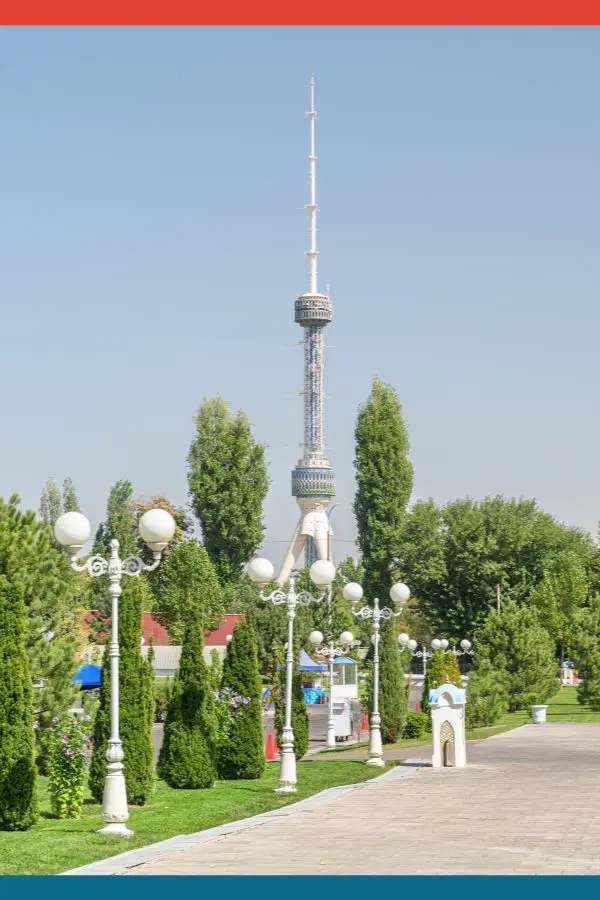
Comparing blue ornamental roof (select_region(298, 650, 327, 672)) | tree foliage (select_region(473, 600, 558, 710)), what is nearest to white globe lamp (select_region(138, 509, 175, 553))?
tree foliage (select_region(473, 600, 558, 710))

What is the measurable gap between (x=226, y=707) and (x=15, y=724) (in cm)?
806

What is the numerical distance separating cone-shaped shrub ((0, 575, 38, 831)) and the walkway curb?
2240 mm

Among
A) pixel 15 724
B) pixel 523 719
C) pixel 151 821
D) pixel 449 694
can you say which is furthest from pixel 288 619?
pixel 523 719

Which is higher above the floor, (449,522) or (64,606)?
(449,522)

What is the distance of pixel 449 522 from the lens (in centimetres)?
7869

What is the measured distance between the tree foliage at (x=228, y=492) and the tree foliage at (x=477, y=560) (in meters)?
9.22

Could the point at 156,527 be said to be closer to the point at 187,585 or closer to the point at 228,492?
the point at 187,585

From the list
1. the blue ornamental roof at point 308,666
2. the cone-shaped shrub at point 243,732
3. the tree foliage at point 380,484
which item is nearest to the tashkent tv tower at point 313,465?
the tree foliage at point 380,484

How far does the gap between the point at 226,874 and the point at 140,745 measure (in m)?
7.13

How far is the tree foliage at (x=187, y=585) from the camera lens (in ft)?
243

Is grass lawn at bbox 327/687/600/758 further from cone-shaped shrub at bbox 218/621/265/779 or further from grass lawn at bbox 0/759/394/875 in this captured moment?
grass lawn at bbox 0/759/394/875

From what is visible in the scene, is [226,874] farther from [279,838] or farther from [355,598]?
[355,598]

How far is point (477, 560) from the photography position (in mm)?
75875

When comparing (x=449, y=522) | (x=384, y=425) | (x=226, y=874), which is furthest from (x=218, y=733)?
(x=384, y=425)
